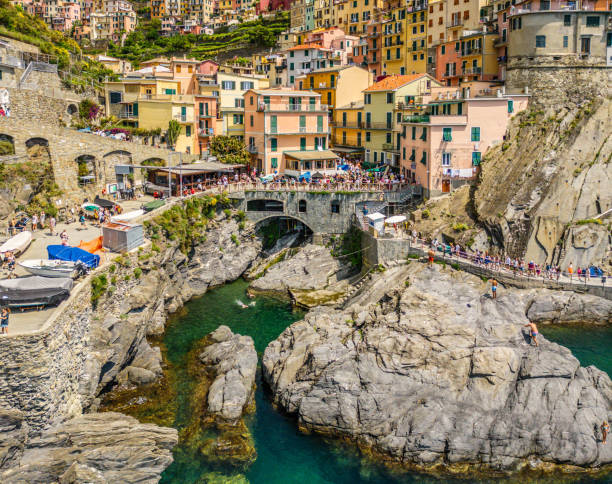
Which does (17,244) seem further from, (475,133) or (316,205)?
(475,133)

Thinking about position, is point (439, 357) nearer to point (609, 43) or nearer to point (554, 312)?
point (554, 312)

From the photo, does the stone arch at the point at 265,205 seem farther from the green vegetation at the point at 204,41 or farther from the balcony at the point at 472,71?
the green vegetation at the point at 204,41

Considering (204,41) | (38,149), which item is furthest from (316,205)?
(204,41)

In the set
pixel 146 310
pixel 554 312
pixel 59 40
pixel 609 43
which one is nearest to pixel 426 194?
pixel 554 312

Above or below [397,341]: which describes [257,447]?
below

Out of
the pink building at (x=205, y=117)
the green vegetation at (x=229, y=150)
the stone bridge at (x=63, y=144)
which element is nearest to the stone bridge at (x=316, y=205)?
the green vegetation at (x=229, y=150)
